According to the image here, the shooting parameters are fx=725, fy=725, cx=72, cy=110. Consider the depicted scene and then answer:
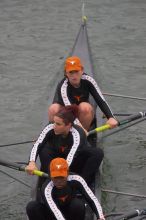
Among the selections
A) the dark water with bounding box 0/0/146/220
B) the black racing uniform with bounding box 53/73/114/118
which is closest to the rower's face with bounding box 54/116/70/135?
the black racing uniform with bounding box 53/73/114/118

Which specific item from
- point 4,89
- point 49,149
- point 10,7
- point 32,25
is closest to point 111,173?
point 49,149

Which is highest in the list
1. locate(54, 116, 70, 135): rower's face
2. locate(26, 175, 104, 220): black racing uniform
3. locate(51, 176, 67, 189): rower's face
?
locate(54, 116, 70, 135): rower's face

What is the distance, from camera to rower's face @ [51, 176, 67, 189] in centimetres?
1015

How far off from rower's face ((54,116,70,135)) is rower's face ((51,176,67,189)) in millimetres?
1011

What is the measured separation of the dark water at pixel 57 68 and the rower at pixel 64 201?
2704 millimetres

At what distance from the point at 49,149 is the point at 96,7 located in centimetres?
1322

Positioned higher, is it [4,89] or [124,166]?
[4,89]

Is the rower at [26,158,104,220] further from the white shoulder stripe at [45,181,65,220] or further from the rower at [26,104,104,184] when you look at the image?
the rower at [26,104,104,184]

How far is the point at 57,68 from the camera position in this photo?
65.7 feet

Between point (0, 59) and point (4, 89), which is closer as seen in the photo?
point (4, 89)

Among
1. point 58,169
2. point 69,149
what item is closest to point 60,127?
point 69,149

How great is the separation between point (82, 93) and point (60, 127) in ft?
7.16

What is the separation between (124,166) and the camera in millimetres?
15008

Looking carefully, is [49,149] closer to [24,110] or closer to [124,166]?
[124,166]
